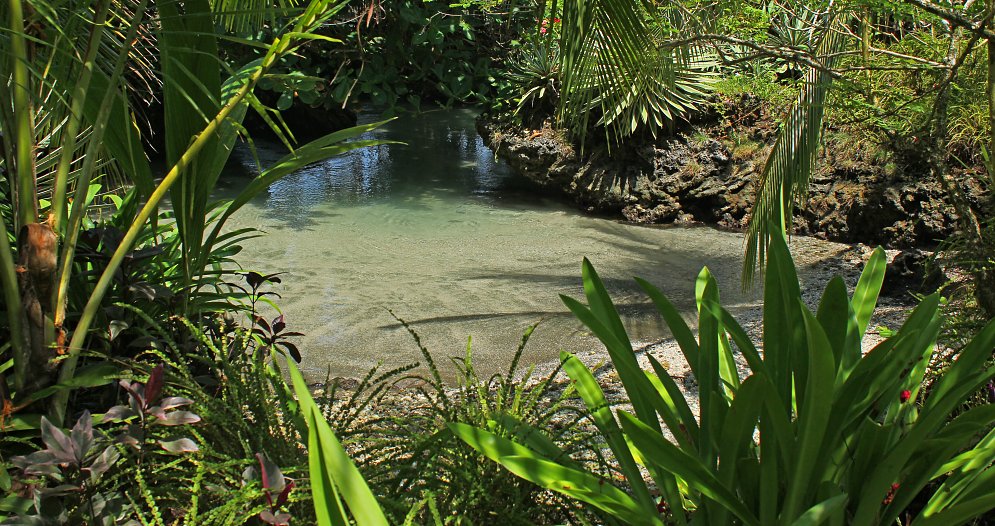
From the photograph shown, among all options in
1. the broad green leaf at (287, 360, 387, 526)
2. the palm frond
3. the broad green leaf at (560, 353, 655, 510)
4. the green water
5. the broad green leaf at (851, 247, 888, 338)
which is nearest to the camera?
the broad green leaf at (287, 360, 387, 526)

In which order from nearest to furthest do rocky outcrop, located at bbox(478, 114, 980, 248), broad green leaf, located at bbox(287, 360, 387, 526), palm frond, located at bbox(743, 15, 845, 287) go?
broad green leaf, located at bbox(287, 360, 387, 526) → palm frond, located at bbox(743, 15, 845, 287) → rocky outcrop, located at bbox(478, 114, 980, 248)

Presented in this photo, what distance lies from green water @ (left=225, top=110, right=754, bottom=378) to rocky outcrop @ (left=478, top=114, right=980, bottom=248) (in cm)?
35

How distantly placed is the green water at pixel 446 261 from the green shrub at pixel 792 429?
2865 millimetres

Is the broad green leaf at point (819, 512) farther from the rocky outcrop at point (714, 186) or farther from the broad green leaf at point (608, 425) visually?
the rocky outcrop at point (714, 186)

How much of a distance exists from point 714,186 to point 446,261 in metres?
2.92

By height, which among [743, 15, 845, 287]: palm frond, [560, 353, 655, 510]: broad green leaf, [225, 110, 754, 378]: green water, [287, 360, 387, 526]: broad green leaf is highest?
[743, 15, 845, 287]: palm frond

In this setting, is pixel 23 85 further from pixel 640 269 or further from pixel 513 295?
pixel 640 269

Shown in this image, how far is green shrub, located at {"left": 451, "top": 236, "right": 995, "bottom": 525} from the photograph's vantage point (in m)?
1.65

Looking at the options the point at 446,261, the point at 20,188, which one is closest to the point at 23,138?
the point at 20,188

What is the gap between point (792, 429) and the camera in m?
1.70

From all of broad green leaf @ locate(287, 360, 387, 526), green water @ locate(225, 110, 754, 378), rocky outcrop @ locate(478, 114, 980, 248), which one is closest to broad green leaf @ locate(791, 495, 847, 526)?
broad green leaf @ locate(287, 360, 387, 526)

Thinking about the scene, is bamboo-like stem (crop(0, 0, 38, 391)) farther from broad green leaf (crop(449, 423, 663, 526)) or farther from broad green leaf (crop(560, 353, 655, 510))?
broad green leaf (crop(560, 353, 655, 510))

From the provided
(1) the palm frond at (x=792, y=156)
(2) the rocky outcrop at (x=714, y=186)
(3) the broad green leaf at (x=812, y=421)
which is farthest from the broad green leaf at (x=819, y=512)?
(2) the rocky outcrop at (x=714, y=186)

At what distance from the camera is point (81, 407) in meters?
2.51
